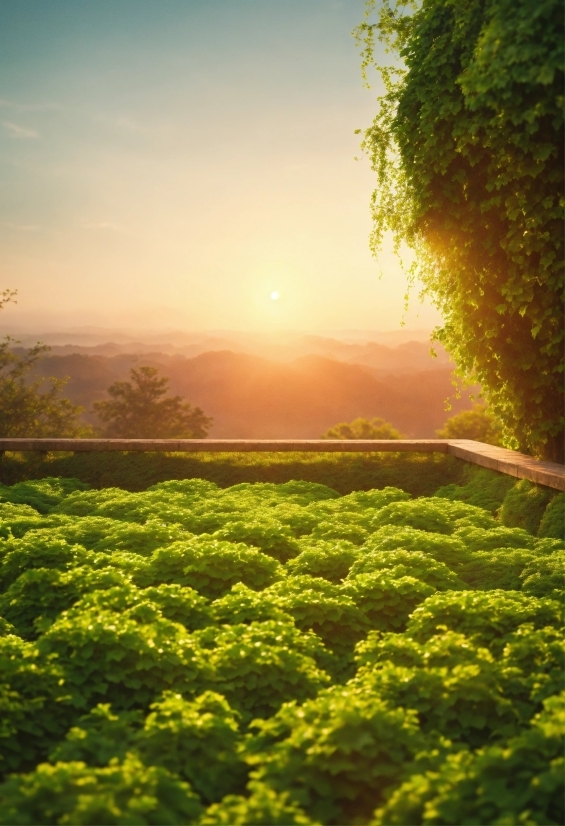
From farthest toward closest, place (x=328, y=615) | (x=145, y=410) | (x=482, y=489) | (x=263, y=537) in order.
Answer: (x=145, y=410)
(x=482, y=489)
(x=263, y=537)
(x=328, y=615)

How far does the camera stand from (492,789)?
3.32m

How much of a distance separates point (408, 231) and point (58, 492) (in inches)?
317

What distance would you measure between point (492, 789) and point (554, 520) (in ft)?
22.4

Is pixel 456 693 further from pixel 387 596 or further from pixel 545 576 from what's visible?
pixel 545 576

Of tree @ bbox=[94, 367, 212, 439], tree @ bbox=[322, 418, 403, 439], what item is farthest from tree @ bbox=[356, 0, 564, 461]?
tree @ bbox=[94, 367, 212, 439]

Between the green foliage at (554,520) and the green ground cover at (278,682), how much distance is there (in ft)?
3.00

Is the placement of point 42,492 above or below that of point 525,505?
below

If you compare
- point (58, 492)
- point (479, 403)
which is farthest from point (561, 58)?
point (479, 403)

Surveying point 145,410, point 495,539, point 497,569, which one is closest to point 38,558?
point 497,569

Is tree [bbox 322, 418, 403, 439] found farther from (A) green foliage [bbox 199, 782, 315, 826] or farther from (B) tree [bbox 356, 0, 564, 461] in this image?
(A) green foliage [bbox 199, 782, 315, 826]

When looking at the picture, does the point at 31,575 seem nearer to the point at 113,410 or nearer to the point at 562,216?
the point at 562,216

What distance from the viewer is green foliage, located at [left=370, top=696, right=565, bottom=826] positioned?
10.6 ft

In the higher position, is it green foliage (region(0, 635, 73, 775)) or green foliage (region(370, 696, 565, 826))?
green foliage (region(370, 696, 565, 826))

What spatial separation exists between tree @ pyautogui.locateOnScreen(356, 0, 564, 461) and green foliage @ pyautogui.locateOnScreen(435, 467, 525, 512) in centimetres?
88
